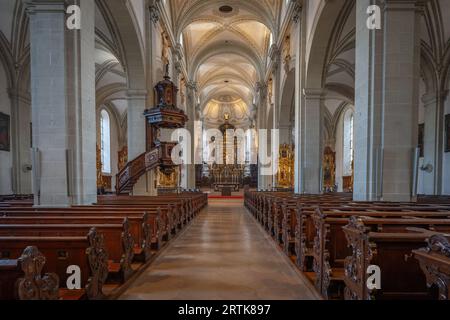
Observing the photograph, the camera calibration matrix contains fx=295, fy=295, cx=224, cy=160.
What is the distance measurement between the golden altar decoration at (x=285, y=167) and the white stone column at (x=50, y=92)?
12.5 meters

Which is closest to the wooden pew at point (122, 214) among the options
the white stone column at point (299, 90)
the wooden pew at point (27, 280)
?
the wooden pew at point (27, 280)

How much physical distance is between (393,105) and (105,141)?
863 inches

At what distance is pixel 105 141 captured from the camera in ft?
77.6

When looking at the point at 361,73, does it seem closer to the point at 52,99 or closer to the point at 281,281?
the point at 281,281

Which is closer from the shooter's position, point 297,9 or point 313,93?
point 313,93

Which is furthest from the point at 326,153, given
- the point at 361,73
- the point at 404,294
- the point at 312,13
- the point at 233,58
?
the point at 404,294

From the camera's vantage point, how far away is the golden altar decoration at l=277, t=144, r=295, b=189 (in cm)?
1667

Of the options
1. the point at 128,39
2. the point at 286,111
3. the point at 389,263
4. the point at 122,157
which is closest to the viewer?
the point at 389,263

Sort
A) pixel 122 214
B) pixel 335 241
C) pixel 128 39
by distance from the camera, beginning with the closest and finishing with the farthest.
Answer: pixel 335 241, pixel 122 214, pixel 128 39

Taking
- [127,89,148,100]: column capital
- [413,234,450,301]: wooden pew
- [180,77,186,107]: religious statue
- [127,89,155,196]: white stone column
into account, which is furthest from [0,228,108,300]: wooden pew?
[180,77,186,107]: religious statue

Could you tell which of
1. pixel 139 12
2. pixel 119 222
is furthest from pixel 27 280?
pixel 139 12

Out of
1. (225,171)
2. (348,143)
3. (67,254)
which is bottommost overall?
(225,171)

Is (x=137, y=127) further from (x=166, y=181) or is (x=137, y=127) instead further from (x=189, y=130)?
(x=189, y=130)

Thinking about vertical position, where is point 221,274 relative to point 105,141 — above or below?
below
